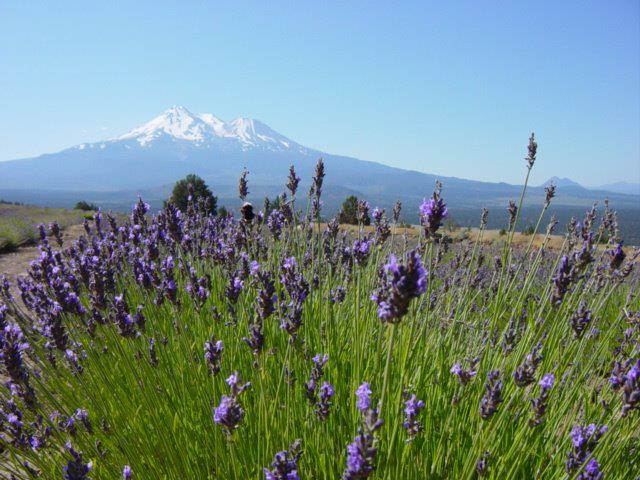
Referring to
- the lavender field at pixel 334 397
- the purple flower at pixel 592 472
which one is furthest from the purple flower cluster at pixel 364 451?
the purple flower at pixel 592 472

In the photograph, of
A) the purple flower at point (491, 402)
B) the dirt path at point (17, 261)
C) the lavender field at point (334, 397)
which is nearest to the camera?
the purple flower at point (491, 402)

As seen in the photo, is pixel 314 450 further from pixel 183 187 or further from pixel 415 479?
pixel 183 187

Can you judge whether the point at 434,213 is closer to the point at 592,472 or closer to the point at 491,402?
the point at 491,402

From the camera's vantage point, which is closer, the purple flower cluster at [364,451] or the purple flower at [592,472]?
the purple flower cluster at [364,451]

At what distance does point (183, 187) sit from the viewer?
A: 22.4m

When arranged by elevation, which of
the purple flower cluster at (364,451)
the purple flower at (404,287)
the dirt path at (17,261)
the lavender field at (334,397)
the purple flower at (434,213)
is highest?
the purple flower at (434,213)

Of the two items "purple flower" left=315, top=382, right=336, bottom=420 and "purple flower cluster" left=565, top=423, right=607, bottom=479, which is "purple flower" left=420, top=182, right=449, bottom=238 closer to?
"purple flower" left=315, top=382, right=336, bottom=420

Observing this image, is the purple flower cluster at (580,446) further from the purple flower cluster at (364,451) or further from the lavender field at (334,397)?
the purple flower cluster at (364,451)

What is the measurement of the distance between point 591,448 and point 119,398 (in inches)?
90.3

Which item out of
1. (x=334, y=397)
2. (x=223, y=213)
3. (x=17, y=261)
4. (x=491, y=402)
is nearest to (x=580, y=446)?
(x=491, y=402)

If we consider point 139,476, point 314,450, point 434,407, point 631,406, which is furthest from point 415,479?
point 139,476

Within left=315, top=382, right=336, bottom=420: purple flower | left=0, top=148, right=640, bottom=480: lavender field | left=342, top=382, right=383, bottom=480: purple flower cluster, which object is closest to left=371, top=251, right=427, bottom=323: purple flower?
left=0, top=148, right=640, bottom=480: lavender field

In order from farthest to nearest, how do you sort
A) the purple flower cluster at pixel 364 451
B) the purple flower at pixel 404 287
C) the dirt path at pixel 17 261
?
the dirt path at pixel 17 261 → the purple flower at pixel 404 287 → the purple flower cluster at pixel 364 451

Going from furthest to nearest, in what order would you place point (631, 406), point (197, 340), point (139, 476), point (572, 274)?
point (197, 340) → point (139, 476) → point (572, 274) → point (631, 406)
